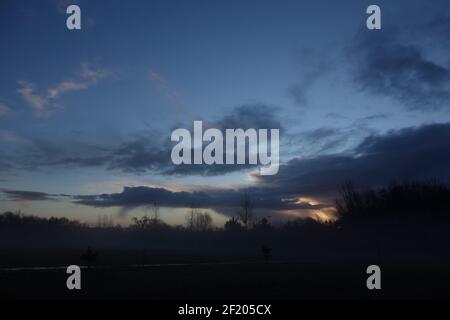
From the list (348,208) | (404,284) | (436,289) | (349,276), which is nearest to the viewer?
(436,289)

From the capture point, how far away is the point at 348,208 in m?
146

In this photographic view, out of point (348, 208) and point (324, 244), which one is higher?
point (348, 208)

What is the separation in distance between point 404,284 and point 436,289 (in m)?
3.42

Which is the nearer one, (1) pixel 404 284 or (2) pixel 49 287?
(2) pixel 49 287

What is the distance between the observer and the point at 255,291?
31.2 m

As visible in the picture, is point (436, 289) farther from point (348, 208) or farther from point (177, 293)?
point (348, 208)
